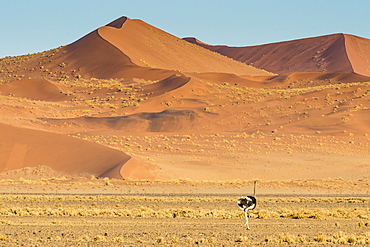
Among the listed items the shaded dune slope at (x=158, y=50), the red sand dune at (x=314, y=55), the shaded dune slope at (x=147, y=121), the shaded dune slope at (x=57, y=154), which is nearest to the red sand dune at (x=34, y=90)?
the shaded dune slope at (x=147, y=121)

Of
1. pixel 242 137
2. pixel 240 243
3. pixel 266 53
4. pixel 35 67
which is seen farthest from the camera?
pixel 266 53

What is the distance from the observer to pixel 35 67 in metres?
92.1

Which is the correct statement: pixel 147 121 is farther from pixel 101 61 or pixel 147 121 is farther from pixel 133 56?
pixel 133 56

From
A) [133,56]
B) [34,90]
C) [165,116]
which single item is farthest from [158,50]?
[165,116]

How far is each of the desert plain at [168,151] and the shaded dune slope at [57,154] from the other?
0.11m

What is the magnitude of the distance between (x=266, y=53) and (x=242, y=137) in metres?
96.0

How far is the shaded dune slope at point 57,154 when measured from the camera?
117ft

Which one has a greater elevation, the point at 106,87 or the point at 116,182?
the point at 106,87

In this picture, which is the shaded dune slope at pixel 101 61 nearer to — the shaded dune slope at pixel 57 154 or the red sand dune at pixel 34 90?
the red sand dune at pixel 34 90

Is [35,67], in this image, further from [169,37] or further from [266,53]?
[266,53]

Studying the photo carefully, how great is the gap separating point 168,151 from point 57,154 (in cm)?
1009

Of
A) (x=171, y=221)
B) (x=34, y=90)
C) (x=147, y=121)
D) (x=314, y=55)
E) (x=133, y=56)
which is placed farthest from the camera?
(x=314, y=55)

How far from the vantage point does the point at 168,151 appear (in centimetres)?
4528

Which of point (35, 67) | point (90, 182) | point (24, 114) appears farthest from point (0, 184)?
point (35, 67)
